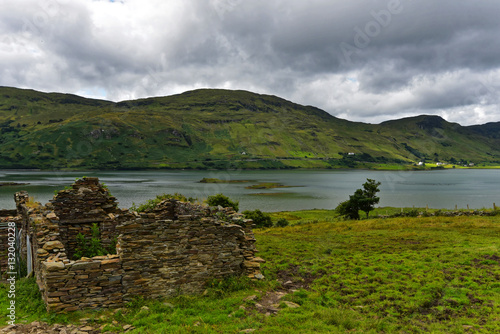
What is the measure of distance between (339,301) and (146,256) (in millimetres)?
7826

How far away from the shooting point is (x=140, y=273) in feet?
35.1

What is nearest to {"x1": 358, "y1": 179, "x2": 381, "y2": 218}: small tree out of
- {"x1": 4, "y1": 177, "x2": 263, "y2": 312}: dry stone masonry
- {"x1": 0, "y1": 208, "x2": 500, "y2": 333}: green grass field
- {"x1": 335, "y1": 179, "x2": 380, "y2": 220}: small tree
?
{"x1": 335, "y1": 179, "x2": 380, "y2": 220}: small tree

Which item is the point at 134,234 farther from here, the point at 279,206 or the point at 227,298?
the point at 279,206

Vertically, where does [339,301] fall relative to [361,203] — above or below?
above

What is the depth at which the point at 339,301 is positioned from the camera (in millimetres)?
10812

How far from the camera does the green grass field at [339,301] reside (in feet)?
28.5

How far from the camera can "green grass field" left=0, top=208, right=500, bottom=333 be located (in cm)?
870

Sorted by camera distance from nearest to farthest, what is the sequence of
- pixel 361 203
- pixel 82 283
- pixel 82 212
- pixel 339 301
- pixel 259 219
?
1. pixel 82 283
2. pixel 339 301
3. pixel 82 212
4. pixel 259 219
5. pixel 361 203

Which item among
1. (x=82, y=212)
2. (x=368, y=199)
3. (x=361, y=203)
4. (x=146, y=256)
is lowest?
(x=361, y=203)

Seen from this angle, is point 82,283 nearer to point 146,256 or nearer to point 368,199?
point 146,256

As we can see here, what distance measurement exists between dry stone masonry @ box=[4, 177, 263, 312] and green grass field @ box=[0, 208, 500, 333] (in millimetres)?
551

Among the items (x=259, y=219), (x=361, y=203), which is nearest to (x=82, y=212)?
(x=259, y=219)

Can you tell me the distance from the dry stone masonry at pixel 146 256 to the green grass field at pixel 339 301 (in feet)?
1.81

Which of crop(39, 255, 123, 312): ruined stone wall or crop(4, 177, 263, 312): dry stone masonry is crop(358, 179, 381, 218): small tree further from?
crop(39, 255, 123, 312): ruined stone wall
